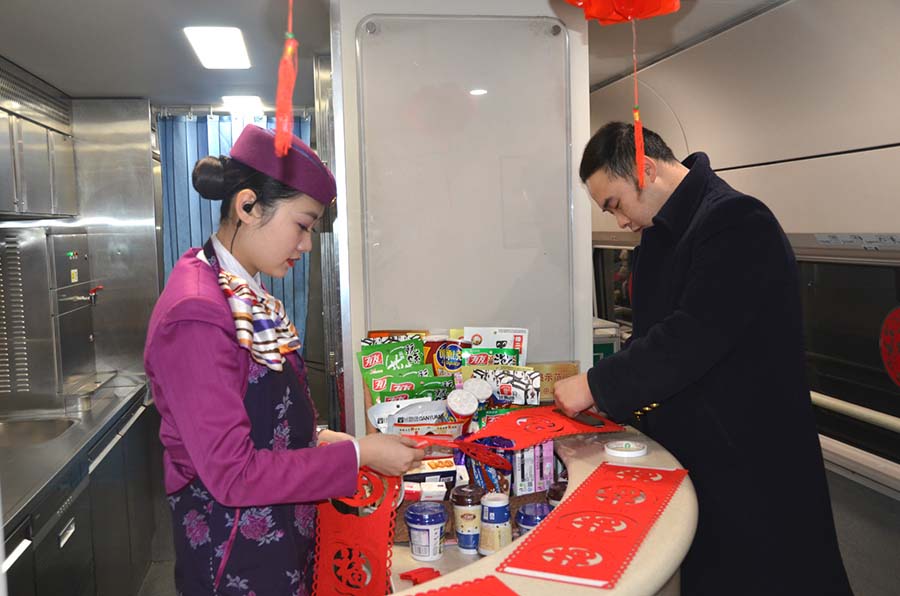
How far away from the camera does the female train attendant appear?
1371 mm

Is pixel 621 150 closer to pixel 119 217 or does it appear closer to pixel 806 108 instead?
pixel 806 108

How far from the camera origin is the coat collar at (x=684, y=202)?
1.96m

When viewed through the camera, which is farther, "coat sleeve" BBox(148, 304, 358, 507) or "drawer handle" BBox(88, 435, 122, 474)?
"drawer handle" BBox(88, 435, 122, 474)

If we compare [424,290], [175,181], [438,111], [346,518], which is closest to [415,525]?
[346,518]

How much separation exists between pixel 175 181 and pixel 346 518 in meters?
4.11

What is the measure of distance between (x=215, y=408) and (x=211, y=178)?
0.53 m

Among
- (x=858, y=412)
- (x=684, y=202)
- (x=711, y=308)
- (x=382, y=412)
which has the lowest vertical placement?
(x=858, y=412)

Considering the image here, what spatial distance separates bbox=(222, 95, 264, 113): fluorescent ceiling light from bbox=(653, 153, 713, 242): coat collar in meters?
3.57

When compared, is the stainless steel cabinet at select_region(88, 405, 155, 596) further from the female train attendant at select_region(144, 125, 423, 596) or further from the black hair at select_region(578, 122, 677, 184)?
the black hair at select_region(578, 122, 677, 184)

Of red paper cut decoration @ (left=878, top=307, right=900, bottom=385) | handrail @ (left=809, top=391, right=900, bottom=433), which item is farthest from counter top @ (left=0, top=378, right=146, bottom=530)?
red paper cut decoration @ (left=878, top=307, right=900, bottom=385)

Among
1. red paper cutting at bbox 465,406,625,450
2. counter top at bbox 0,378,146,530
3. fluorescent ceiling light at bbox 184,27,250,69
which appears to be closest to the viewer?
red paper cutting at bbox 465,406,625,450

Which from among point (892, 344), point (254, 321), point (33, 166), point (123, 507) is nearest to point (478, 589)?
point (254, 321)

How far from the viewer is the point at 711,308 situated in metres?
1.76

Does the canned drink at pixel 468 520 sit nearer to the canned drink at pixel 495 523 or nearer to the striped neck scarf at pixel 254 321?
the canned drink at pixel 495 523
